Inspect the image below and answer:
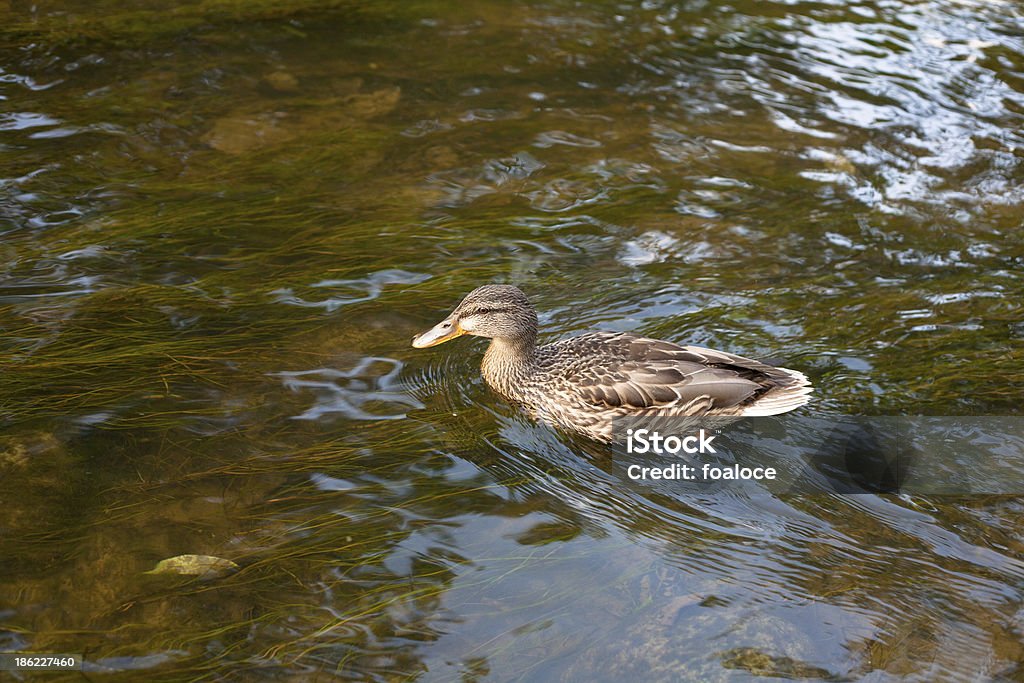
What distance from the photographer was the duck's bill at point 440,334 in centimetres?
550

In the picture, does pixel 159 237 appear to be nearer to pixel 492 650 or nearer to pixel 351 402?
pixel 351 402

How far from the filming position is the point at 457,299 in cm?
613

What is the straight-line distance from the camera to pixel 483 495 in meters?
4.73

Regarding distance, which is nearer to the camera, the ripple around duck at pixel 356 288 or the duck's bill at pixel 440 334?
the duck's bill at pixel 440 334

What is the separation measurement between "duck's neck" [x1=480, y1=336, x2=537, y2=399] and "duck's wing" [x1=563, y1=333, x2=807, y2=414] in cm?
34

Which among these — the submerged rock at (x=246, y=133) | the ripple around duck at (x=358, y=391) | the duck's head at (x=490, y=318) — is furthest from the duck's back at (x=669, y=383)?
the submerged rock at (x=246, y=133)

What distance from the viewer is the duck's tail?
504cm

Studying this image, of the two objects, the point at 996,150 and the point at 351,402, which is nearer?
the point at 351,402

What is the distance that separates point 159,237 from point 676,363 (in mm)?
3397

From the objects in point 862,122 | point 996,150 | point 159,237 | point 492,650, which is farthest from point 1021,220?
point 159,237

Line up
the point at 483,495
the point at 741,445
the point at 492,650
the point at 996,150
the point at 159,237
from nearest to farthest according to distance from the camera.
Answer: the point at 492,650 < the point at 483,495 < the point at 741,445 < the point at 159,237 < the point at 996,150

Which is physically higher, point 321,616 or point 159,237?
point 159,237

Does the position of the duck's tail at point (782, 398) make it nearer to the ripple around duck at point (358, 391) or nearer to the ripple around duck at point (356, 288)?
the ripple around duck at point (358, 391)

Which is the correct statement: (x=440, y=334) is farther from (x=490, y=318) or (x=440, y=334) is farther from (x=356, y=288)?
(x=356, y=288)
